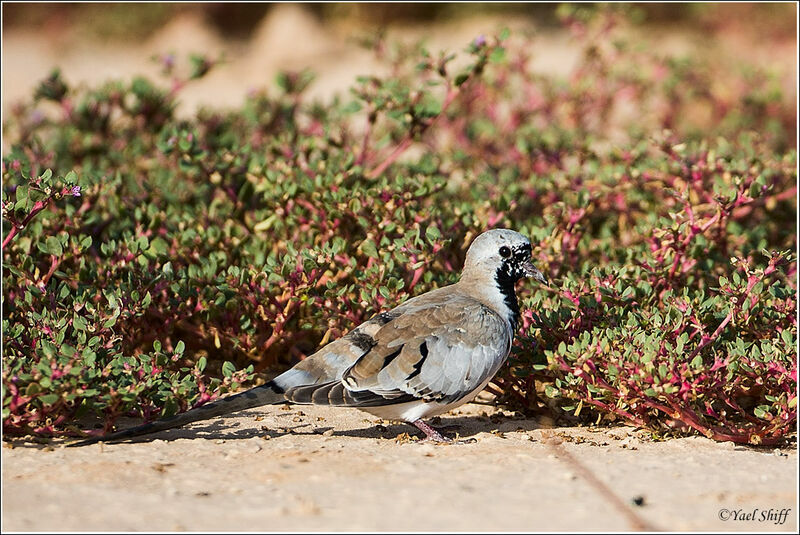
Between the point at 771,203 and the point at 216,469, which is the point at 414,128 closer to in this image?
the point at 771,203

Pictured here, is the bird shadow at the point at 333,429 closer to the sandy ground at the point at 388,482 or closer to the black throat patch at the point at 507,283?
the sandy ground at the point at 388,482

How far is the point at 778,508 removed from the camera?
10.7 ft

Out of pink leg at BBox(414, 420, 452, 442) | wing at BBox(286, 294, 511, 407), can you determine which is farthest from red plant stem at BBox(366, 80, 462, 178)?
pink leg at BBox(414, 420, 452, 442)

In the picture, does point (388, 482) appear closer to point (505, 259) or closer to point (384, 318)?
point (384, 318)

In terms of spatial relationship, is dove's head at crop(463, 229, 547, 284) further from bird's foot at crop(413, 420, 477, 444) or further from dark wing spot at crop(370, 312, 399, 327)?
bird's foot at crop(413, 420, 477, 444)

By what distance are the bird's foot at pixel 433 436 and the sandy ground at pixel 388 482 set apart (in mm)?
67

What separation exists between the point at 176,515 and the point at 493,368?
157 centimetres

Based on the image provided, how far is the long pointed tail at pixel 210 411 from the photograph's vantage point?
3873mm

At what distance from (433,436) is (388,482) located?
70 cm

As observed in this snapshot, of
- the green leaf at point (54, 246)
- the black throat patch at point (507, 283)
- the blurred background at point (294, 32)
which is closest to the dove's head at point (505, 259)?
the black throat patch at point (507, 283)

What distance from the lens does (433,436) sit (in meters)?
4.16

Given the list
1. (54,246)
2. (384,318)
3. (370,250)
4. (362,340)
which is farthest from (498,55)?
(54,246)

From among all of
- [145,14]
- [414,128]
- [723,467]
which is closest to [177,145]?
[414,128]

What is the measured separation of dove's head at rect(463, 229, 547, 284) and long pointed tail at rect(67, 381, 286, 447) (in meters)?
1.16
